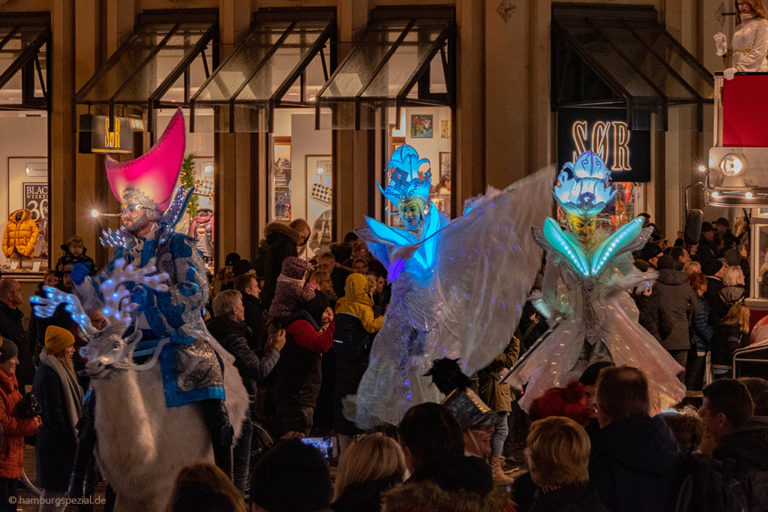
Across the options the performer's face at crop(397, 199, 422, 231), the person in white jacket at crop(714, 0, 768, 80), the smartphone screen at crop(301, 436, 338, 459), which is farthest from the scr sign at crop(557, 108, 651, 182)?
the performer's face at crop(397, 199, 422, 231)

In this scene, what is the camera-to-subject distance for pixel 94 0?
2130 centimetres

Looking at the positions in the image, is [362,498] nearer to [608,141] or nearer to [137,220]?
[137,220]

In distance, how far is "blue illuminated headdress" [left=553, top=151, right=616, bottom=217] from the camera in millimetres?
10648

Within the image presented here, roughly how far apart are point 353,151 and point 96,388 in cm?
1390

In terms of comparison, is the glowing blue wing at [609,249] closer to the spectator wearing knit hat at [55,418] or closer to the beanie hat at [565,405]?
the beanie hat at [565,405]

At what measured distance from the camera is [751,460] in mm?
6039

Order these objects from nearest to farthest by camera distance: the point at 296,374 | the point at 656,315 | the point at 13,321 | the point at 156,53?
the point at 296,374
the point at 13,321
the point at 656,315
the point at 156,53

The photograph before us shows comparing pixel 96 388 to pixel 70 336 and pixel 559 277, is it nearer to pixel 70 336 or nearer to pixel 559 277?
pixel 70 336

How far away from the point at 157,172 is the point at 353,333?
318 centimetres

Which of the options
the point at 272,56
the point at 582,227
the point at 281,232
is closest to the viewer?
the point at 582,227

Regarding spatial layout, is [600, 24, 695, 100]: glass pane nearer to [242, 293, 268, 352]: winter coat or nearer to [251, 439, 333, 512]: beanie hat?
[242, 293, 268, 352]: winter coat

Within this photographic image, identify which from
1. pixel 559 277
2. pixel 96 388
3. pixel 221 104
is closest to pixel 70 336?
pixel 96 388

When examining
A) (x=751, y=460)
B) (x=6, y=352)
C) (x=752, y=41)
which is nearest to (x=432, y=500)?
(x=751, y=460)

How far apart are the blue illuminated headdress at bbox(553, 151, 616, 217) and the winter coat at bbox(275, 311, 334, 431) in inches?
87.6
